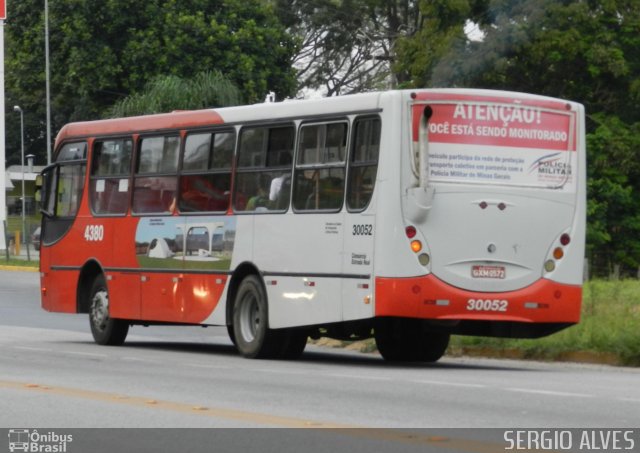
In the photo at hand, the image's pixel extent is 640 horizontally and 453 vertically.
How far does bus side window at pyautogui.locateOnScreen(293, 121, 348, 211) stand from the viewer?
17516 millimetres

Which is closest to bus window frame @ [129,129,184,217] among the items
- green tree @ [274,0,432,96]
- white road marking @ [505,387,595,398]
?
white road marking @ [505,387,595,398]

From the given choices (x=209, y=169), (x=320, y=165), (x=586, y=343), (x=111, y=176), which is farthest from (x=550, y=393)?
(x=111, y=176)

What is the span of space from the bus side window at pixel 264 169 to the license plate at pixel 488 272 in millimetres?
2528

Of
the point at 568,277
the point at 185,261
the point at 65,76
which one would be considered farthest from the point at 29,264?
the point at 568,277

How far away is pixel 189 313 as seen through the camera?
20.0 meters

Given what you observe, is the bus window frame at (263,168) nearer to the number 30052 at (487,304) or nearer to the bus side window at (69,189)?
the number 30052 at (487,304)

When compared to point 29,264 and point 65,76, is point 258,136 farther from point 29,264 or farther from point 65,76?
point 65,76

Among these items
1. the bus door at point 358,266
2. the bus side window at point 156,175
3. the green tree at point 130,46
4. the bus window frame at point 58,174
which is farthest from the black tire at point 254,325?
the green tree at point 130,46

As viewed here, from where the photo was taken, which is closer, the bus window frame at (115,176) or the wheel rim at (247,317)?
the wheel rim at (247,317)

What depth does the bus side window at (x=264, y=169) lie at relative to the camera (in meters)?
18.4

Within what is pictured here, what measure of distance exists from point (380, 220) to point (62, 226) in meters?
7.57

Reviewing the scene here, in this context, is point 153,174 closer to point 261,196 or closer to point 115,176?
point 115,176

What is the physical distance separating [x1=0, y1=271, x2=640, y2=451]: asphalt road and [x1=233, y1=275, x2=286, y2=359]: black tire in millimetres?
308

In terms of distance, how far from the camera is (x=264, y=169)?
1877 centimetres
